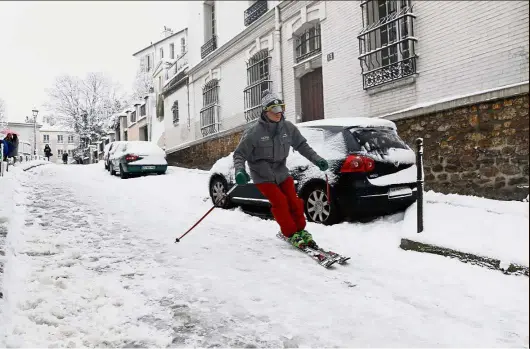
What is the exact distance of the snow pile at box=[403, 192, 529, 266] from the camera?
731 millimetres

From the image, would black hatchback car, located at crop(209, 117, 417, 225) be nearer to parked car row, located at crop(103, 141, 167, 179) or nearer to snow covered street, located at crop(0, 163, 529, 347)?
snow covered street, located at crop(0, 163, 529, 347)

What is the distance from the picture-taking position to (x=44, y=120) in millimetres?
2176

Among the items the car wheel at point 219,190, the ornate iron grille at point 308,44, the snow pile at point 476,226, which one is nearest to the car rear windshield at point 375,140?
the snow pile at point 476,226

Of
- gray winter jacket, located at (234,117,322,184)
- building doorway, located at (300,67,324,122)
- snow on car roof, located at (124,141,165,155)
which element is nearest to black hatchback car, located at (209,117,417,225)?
gray winter jacket, located at (234,117,322,184)

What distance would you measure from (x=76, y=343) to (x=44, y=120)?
1.29 m

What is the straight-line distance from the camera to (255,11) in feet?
42.6

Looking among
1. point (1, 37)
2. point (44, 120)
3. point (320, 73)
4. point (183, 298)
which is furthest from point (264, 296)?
point (320, 73)

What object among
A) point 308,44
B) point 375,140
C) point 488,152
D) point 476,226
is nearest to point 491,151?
point 488,152

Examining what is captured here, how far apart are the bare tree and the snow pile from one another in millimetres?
1881

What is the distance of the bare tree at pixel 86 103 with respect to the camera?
2.36m

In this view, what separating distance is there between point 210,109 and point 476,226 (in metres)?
12.5

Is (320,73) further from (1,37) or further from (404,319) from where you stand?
(1,37)

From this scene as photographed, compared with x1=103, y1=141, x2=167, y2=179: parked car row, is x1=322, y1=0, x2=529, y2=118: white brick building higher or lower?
higher

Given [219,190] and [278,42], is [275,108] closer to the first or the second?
[219,190]
